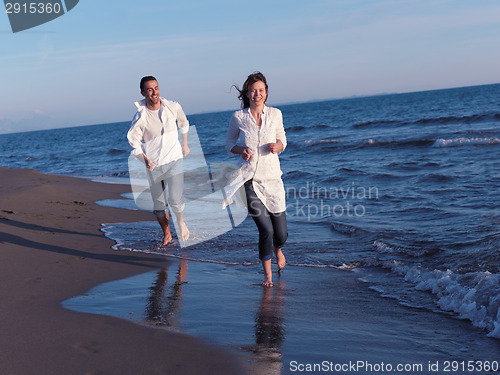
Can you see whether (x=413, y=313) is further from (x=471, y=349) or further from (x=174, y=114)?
(x=174, y=114)

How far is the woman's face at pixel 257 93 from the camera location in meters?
4.19

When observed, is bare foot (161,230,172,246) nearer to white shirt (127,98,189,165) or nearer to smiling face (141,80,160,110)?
white shirt (127,98,189,165)

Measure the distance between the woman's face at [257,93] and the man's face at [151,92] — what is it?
5.20 ft

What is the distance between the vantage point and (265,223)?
14.1ft

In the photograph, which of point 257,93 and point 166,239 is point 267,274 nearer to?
point 257,93

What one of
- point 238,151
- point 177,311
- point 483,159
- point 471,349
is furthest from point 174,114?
point 483,159

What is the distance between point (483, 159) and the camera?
1317 cm

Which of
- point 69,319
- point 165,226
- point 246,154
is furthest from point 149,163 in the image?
point 69,319

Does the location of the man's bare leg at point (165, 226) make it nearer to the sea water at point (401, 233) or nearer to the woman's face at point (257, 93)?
the sea water at point (401, 233)

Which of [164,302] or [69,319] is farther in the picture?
[164,302]

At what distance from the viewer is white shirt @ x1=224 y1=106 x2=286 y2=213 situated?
13.8ft

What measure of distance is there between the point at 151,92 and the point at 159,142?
23.3 inches

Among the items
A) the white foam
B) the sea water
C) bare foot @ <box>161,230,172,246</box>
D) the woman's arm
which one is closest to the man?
bare foot @ <box>161,230,172,246</box>

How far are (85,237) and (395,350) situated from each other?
4729 mm
